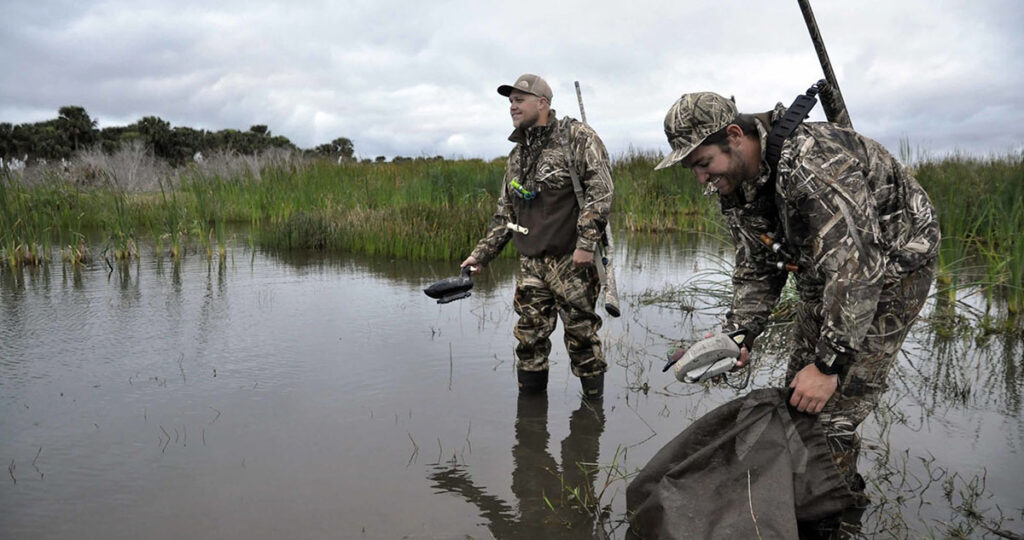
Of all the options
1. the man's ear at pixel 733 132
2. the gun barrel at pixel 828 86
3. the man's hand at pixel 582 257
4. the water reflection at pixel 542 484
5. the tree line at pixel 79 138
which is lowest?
the water reflection at pixel 542 484

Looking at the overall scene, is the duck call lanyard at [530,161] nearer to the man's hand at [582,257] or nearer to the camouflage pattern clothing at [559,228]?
the camouflage pattern clothing at [559,228]

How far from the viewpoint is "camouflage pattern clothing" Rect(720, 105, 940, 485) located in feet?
8.91

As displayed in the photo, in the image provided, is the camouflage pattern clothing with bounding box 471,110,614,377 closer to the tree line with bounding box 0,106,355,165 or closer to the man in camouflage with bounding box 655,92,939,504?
the man in camouflage with bounding box 655,92,939,504

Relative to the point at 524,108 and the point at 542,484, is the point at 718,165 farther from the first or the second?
the point at 524,108

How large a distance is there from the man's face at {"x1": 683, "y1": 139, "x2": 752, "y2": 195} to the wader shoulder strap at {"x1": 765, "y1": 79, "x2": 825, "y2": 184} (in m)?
0.11

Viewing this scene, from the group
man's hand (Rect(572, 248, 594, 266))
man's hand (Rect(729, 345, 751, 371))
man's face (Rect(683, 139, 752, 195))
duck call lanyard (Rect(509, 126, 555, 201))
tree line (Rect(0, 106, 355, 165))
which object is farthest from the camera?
tree line (Rect(0, 106, 355, 165))

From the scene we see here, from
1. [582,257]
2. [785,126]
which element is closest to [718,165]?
[785,126]

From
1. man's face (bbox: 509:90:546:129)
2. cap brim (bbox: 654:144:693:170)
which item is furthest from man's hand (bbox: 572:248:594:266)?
cap brim (bbox: 654:144:693:170)

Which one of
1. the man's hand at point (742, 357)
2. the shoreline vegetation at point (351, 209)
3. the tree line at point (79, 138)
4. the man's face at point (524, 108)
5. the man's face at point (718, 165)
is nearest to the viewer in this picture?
the man's face at point (718, 165)

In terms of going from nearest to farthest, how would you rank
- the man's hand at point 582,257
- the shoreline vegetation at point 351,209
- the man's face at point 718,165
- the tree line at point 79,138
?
the man's face at point 718,165 → the man's hand at point 582,257 → the shoreline vegetation at point 351,209 → the tree line at point 79,138

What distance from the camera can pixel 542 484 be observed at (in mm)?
4051

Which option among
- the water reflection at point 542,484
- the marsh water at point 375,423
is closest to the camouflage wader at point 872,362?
the marsh water at point 375,423

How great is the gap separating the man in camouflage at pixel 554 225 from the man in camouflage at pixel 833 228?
161 cm

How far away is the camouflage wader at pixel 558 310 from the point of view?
505 cm
